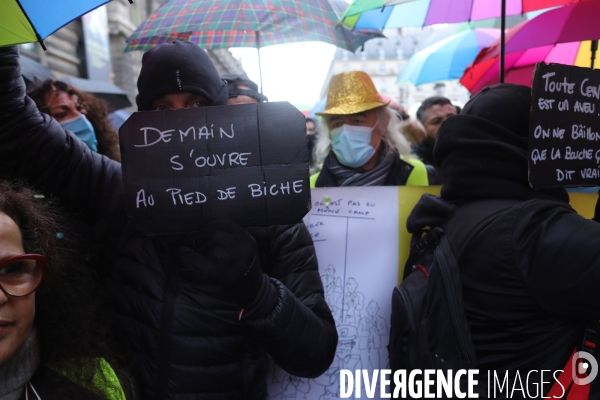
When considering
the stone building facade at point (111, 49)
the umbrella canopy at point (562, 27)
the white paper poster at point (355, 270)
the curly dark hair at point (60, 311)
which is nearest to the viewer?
the curly dark hair at point (60, 311)

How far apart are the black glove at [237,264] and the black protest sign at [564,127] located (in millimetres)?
939

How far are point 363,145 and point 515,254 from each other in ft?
5.01

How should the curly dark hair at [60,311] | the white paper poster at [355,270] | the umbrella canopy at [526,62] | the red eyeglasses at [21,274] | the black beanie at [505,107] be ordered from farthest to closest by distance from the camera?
the umbrella canopy at [526,62]
the white paper poster at [355,270]
the black beanie at [505,107]
the curly dark hair at [60,311]
the red eyeglasses at [21,274]


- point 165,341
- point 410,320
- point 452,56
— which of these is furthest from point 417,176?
point 452,56

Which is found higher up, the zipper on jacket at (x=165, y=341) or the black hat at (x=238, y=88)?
the black hat at (x=238, y=88)

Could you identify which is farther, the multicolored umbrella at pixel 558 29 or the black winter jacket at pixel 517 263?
the multicolored umbrella at pixel 558 29

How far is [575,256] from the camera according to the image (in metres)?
1.35

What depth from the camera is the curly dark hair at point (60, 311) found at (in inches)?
50.0

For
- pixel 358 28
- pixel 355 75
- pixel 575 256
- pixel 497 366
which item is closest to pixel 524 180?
pixel 575 256

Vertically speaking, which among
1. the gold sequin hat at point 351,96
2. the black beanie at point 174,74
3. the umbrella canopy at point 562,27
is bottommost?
the gold sequin hat at point 351,96

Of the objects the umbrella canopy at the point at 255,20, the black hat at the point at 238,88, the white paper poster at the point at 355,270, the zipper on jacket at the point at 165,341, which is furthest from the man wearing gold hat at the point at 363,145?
the zipper on jacket at the point at 165,341

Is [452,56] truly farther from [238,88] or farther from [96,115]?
[96,115]

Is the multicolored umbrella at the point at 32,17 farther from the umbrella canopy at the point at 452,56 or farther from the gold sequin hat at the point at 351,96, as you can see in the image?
the umbrella canopy at the point at 452,56

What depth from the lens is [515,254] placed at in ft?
4.76
